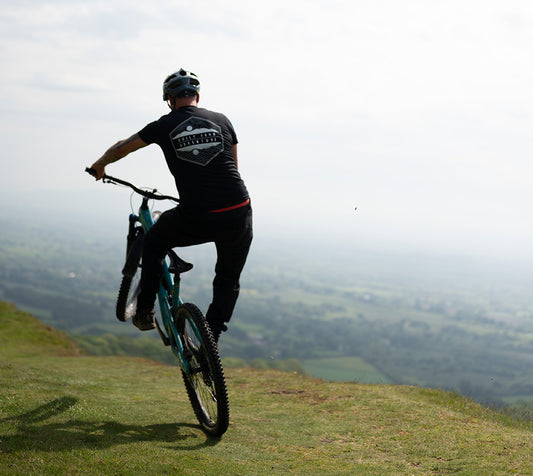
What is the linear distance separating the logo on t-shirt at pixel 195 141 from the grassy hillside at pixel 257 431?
2.90 m

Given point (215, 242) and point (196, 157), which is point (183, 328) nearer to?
point (215, 242)

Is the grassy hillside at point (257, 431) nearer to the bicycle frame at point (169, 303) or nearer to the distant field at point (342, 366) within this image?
the bicycle frame at point (169, 303)

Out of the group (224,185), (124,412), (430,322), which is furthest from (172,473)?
(430,322)

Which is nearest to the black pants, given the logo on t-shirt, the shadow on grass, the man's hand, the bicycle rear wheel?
the bicycle rear wheel

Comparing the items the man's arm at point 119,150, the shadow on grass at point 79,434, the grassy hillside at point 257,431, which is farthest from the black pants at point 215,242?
the grassy hillside at point 257,431

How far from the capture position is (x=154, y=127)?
5160 millimetres

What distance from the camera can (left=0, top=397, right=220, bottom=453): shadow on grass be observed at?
4.42 m

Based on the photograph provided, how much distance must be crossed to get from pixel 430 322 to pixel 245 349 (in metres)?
96.2

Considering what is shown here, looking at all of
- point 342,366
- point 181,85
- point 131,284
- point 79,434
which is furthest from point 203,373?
point 342,366

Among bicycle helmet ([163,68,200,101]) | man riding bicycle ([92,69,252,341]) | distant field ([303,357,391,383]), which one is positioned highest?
bicycle helmet ([163,68,200,101])

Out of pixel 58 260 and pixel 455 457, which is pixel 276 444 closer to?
pixel 455 457

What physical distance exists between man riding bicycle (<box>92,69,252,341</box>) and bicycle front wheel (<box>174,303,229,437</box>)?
32cm

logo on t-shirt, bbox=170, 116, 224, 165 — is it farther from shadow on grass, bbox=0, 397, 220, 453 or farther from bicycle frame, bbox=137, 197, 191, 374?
shadow on grass, bbox=0, 397, 220, 453

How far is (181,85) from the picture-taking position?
216 inches
